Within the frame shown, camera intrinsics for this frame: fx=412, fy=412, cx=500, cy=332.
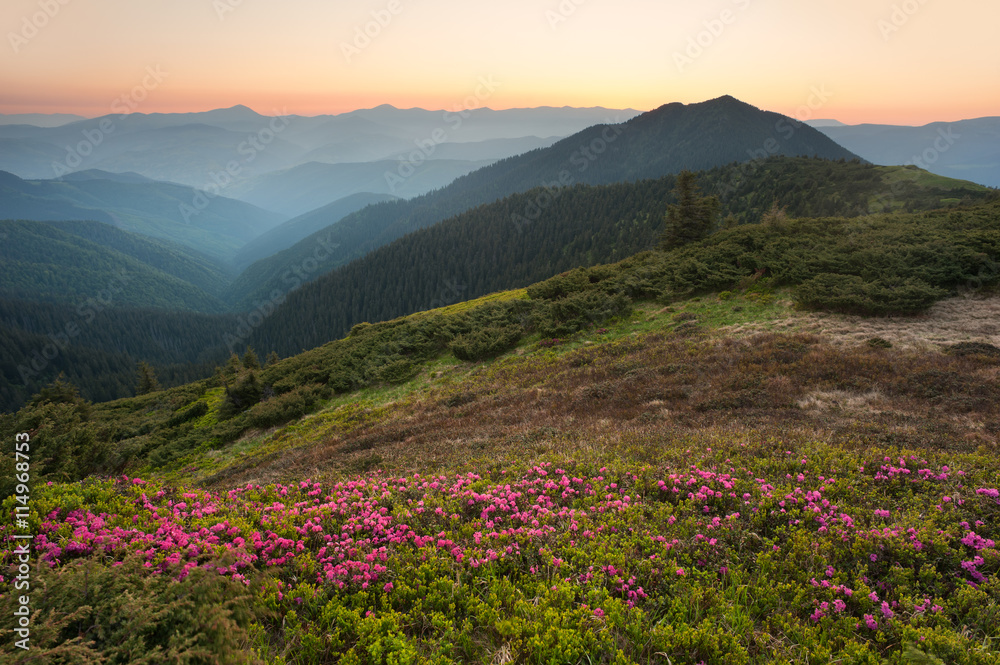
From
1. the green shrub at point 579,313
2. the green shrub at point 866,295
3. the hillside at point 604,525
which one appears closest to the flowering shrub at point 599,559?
the hillside at point 604,525

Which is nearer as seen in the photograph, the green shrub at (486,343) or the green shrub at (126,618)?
the green shrub at (126,618)

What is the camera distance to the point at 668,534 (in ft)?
20.0

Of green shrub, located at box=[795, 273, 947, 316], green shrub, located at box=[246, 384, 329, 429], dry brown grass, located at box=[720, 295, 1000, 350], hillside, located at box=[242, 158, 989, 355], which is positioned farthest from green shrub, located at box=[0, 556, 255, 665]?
hillside, located at box=[242, 158, 989, 355]

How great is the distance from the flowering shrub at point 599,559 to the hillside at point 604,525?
33 millimetres

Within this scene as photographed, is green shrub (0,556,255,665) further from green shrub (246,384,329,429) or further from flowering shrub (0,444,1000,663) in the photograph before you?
green shrub (246,384,329,429)

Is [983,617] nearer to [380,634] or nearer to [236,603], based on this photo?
[380,634]

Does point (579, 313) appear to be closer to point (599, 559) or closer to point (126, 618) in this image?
point (599, 559)

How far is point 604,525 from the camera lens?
6250 mm

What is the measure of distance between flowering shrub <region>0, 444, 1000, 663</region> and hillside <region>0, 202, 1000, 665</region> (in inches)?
1.3

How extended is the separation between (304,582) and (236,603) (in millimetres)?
996

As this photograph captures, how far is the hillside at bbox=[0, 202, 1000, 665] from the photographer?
4172mm

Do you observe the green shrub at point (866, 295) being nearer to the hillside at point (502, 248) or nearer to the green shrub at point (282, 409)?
the green shrub at point (282, 409)

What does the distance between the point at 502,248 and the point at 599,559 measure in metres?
160

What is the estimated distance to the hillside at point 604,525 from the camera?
4.17 m
